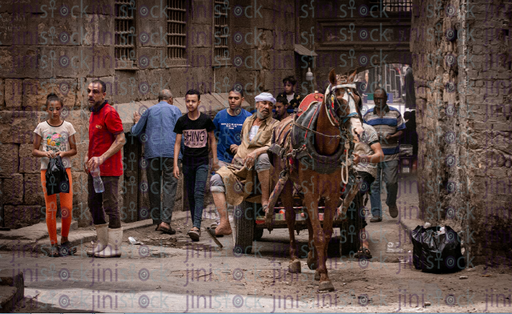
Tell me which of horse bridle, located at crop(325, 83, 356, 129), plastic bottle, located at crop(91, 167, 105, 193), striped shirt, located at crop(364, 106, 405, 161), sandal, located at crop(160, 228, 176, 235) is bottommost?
sandal, located at crop(160, 228, 176, 235)

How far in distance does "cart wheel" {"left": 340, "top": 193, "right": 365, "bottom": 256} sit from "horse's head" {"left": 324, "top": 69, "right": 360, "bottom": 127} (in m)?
2.43

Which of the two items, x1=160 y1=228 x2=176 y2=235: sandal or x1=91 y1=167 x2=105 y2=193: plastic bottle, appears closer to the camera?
x1=91 y1=167 x2=105 y2=193: plastic bottle

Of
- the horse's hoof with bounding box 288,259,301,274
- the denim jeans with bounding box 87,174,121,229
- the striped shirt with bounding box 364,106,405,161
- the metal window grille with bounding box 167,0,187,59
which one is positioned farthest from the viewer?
the metal window grille with bounding box 167,0,187,59

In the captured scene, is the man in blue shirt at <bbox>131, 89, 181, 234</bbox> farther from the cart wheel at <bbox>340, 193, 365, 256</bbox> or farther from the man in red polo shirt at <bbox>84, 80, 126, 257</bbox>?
the cart wheel at <bbox>340, 193, 365, 256</bbox>

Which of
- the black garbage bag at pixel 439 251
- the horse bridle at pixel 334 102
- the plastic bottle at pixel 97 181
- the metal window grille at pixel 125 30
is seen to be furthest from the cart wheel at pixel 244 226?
the metal window grille at pixel 125 30

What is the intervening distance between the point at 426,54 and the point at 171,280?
5917mm

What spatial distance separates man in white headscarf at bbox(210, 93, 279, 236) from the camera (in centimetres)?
898

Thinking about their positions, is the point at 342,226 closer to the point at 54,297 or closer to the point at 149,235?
the point at 149,235

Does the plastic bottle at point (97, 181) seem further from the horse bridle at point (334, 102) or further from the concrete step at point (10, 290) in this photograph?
the horse bridle at point (334, 102)

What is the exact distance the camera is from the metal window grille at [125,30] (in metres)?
12.4

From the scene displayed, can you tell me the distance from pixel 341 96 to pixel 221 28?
9.72 m

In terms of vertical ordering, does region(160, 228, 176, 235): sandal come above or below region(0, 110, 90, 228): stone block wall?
below

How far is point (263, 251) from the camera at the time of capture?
9.79m

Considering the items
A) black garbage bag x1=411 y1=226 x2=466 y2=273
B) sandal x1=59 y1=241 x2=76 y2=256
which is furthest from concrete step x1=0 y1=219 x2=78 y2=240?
black garbage bag x1=411 y1=226 x2=466 y2=273
